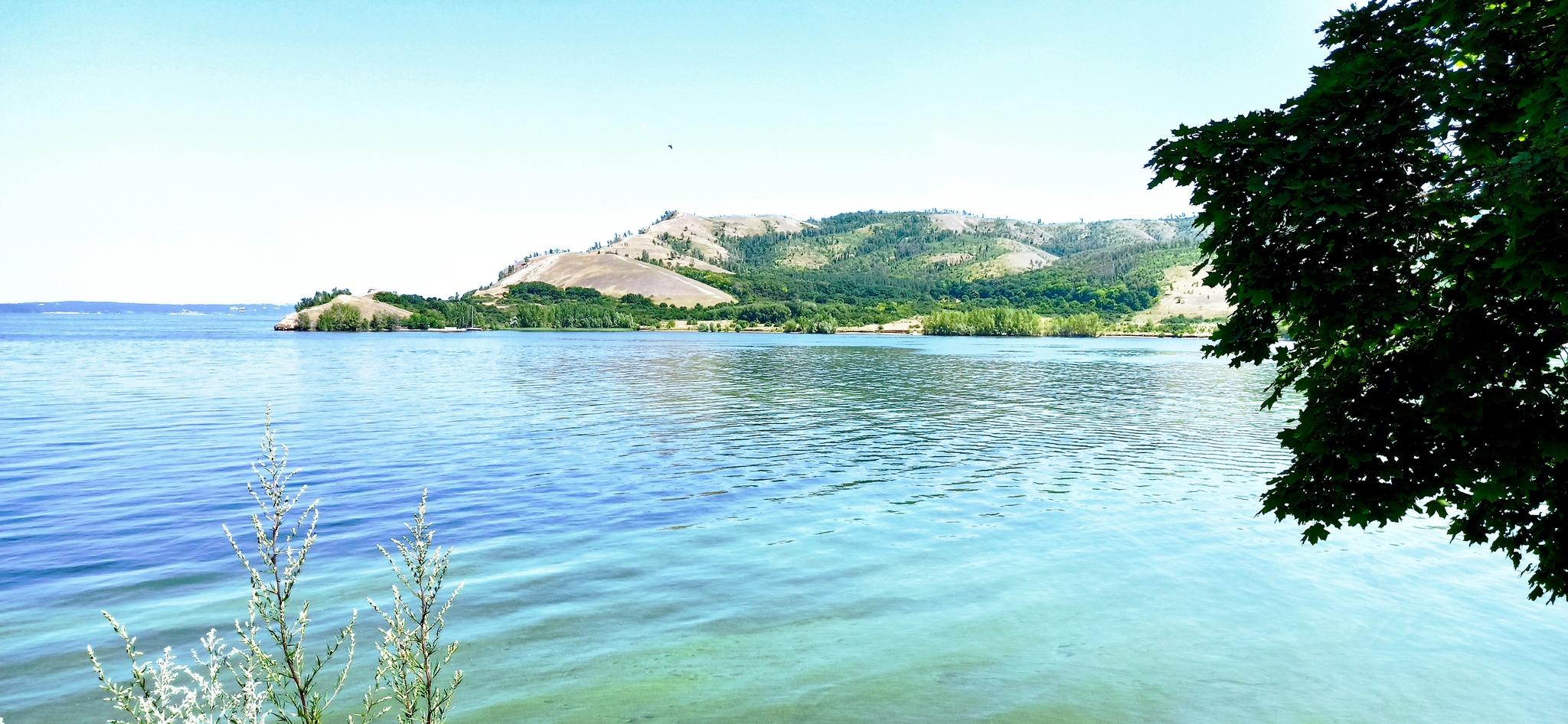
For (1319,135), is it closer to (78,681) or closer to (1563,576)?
(1563,576)

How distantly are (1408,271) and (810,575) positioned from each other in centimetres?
1040

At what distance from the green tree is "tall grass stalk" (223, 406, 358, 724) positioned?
8462mm

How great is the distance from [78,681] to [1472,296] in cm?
1588

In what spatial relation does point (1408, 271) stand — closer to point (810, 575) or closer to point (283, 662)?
point (810, 575)

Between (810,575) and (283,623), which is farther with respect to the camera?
(810,575)

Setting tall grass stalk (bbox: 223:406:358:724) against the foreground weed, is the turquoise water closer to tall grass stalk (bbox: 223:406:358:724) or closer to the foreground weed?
tall grass stalk (bbox: 223:406:358:724)

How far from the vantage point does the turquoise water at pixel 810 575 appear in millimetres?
10773

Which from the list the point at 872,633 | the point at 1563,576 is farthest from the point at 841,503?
the point at 1563,576

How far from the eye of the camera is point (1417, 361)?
27.5 ft

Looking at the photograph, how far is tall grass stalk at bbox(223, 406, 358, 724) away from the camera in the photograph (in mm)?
5258

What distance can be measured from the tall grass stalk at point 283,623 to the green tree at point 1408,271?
333 inches

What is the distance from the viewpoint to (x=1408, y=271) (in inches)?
328

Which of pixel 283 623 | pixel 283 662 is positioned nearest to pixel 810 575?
pixel 283 662

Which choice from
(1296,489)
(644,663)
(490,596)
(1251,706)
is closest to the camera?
(1296,489)
